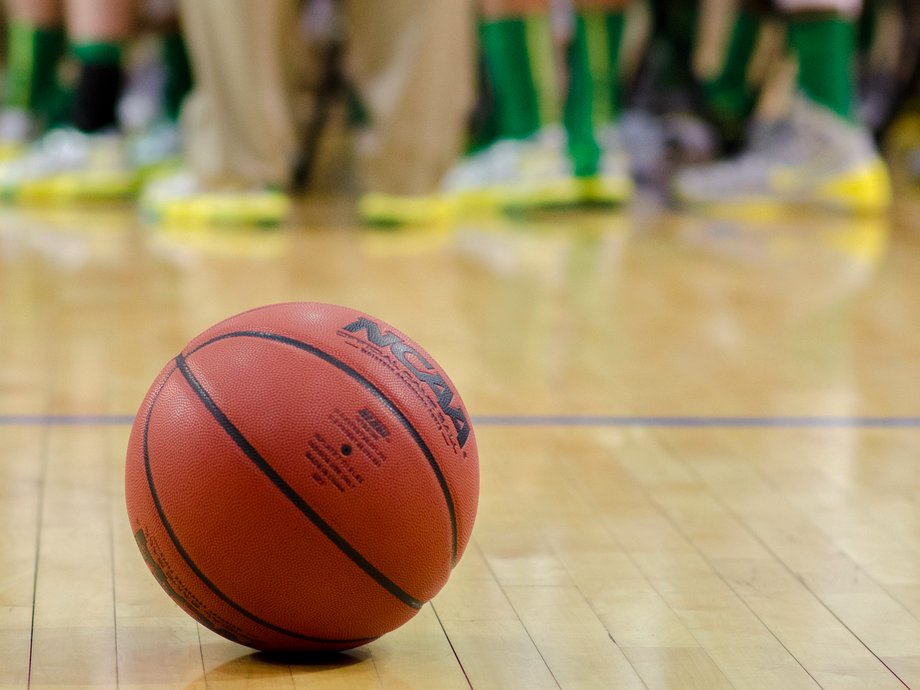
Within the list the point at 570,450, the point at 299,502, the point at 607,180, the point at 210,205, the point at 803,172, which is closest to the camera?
the point at 299,502

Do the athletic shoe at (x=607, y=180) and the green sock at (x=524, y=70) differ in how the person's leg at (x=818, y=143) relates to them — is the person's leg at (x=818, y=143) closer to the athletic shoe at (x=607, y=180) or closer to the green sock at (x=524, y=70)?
the athletic shoe at (x=607, y=180)

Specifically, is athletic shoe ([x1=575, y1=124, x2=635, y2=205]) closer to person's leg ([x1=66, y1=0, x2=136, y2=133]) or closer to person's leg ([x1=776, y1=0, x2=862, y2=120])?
person's leg ([x1=776, y1=0, x2=862, y2=120])

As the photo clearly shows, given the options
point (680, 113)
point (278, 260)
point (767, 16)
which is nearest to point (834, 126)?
point (767, 16)

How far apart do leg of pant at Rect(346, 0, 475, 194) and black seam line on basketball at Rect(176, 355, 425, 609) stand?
2.93m

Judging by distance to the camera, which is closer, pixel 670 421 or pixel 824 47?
pixel 670 421

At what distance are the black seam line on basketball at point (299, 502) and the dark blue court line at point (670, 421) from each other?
3.17 ft

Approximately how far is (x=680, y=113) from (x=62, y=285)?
322 cm

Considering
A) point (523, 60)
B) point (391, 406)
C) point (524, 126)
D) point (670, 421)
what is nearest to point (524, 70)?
point (523, 60)

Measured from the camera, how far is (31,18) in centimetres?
Answer: 517

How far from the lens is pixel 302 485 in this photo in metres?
1.33

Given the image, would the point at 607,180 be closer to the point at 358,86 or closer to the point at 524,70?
the point at 524,70

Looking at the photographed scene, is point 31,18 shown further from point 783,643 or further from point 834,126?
point 783,643

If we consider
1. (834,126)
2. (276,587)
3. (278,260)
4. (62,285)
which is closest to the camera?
(276,587)

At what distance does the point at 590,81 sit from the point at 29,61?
1848mm
